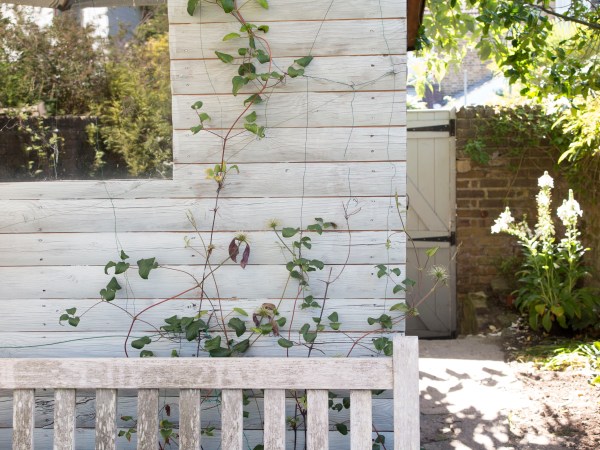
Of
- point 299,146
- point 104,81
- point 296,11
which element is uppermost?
point 296,11

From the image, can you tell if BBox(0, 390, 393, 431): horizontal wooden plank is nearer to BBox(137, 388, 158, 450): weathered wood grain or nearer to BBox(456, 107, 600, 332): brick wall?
BBox(137, 388, 158, 450): weathered wood grain

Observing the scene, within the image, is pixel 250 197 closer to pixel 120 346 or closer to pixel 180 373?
pixel 120 346

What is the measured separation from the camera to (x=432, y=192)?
25.6 ft

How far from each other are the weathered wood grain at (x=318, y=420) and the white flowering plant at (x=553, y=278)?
181 inches

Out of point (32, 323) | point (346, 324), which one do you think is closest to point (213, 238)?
point (346, 324)

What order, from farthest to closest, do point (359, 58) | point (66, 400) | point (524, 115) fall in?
1. point (524, 115)
2. point (359, 58)
3. point (66, 400)

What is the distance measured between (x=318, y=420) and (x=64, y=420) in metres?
0.75

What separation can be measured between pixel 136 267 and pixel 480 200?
17.3ft

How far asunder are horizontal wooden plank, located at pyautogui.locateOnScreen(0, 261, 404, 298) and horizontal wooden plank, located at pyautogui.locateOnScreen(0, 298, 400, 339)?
2 centimetres

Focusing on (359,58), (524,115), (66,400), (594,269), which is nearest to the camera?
(66,400)

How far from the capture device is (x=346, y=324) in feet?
9.77

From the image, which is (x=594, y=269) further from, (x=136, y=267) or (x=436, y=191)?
(x=136, y=267)

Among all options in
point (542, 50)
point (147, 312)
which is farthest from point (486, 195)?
point (147, 312)

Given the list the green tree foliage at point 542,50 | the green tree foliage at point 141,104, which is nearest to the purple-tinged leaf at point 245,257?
the green tree foliage at point 141,104
